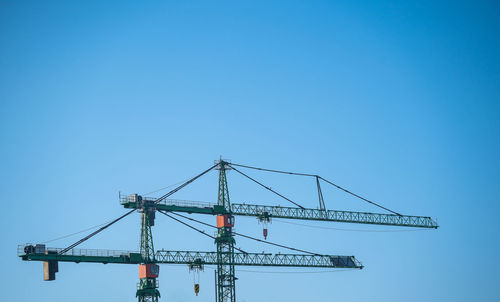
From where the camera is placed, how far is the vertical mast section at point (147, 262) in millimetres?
131875

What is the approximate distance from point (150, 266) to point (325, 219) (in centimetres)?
4602

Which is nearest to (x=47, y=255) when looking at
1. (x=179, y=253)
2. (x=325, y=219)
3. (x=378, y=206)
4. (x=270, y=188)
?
(x=179, y=253)

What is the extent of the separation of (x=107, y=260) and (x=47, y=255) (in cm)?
1052

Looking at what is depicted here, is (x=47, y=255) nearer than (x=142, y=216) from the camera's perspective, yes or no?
Yes

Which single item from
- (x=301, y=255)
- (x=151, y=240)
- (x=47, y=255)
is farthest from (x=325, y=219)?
(x=47, y=255)

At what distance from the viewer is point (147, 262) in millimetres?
132625

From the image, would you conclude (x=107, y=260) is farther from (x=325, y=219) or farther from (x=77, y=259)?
(x=325, y=219)

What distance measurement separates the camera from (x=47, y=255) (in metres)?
120

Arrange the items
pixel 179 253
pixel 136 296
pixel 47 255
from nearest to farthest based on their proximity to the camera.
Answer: pixel 47 255 < pixel 136 296 < pixel 179 253

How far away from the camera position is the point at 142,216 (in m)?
136


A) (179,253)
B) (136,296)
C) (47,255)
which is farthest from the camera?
(179,253)

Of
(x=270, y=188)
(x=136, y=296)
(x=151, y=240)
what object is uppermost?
(x=270, y=188)

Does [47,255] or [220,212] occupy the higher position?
[220,212]

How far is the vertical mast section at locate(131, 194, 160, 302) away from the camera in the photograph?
131875mm
